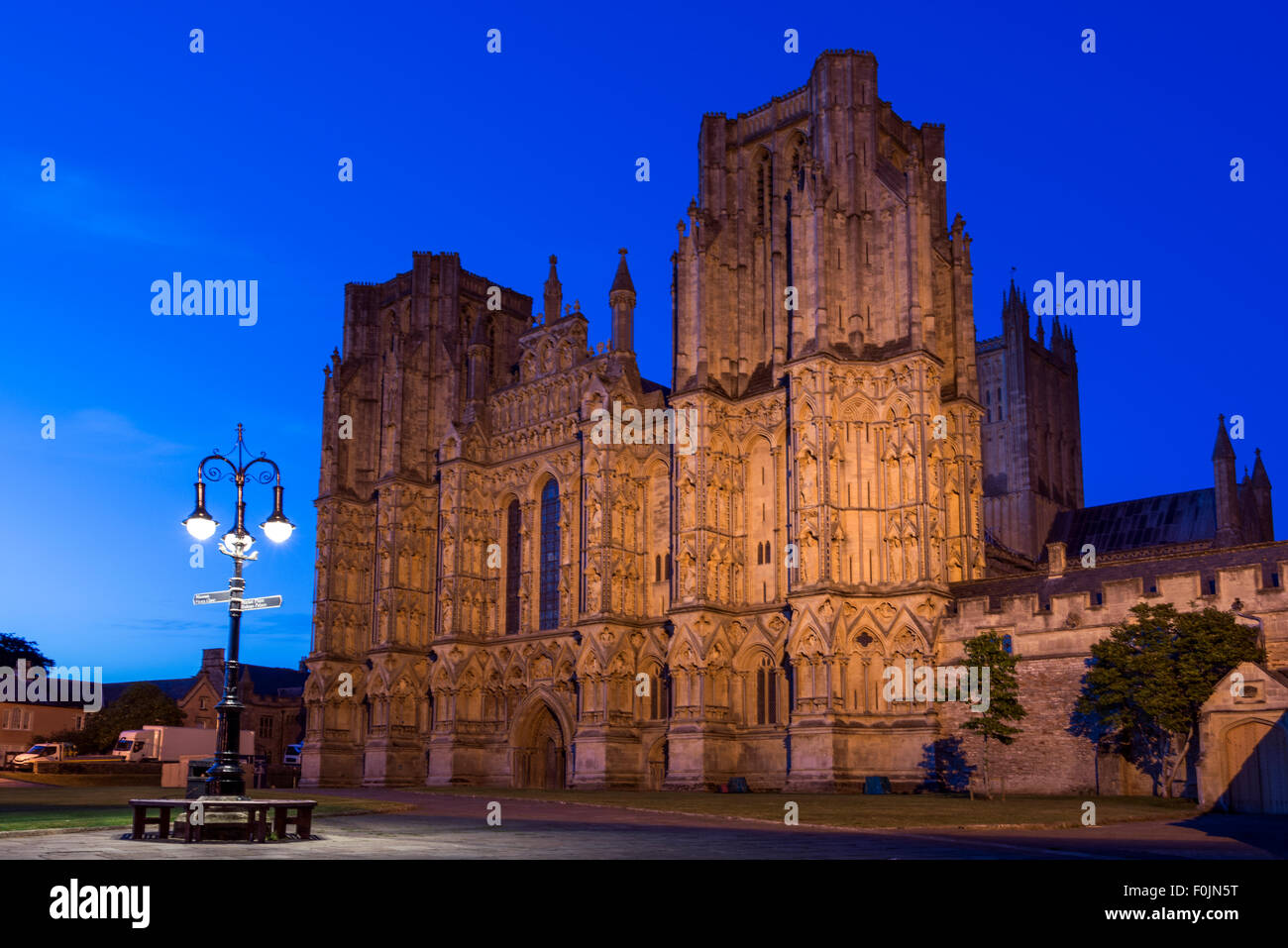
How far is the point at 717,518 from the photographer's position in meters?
50.6

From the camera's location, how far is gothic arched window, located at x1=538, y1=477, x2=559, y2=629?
59.3 metres

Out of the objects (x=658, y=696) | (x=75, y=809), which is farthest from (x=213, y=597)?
Answer: (x=658, y=696)

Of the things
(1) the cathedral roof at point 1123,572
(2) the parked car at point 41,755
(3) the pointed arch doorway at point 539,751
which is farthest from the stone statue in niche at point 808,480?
(2) the parked car at point 41,755

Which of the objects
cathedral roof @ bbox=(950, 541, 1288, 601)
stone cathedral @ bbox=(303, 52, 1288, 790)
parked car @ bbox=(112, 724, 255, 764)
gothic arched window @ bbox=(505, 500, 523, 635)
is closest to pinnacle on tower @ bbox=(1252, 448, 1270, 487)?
stone cathedral @ bbox=(303, 52, 1288, 790)

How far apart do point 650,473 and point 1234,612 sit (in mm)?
25150

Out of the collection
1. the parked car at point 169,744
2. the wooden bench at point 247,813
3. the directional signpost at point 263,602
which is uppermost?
the directional signpost at point 263,602

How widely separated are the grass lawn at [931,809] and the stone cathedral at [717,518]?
625 centimetres

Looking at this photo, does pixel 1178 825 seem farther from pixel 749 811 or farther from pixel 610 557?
pixel 610 557

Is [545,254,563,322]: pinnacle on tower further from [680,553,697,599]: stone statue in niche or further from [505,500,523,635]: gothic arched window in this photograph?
[680,553,697,599]: stone statue in niche

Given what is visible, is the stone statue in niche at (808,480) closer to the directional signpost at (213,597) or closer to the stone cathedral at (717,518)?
the stone cathedral at (717,518)

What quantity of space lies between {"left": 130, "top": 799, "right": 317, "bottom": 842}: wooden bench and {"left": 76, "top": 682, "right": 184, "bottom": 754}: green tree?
69.2 meters

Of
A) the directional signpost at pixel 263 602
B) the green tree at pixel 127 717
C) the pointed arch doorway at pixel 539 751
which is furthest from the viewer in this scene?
the green tree at pixel 127 717

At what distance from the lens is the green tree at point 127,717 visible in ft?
275
